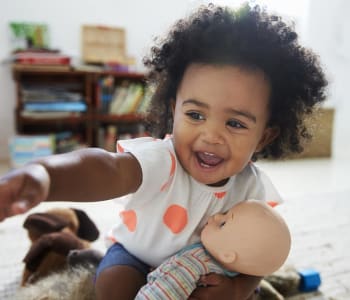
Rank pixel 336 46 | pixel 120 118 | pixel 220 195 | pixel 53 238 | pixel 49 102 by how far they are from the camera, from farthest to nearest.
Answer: pixel 336 46 → pixel 120 118 → pixel 49 102 → pixel 53 238 → pixel 220 195

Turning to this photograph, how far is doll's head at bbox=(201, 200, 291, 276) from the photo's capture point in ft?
2.20

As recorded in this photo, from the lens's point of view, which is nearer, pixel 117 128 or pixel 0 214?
pixel 0 214

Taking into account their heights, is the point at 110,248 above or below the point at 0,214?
below

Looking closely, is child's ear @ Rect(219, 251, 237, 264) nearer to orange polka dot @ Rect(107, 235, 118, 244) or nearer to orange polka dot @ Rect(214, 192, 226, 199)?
orange polka dot @ Rect(214, 192, 226, 199)

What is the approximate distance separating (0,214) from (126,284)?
1.28 ft

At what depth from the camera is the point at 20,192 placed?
1.22 ft

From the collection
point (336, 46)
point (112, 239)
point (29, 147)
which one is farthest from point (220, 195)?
point (336, 46)

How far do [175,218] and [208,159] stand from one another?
13 centimetres

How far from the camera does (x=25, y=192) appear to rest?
0.37 metres

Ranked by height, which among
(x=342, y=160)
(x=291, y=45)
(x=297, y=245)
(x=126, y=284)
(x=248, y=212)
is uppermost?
(x=291, y=45)

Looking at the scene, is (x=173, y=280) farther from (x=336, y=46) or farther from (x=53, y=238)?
(x=336, y=46)

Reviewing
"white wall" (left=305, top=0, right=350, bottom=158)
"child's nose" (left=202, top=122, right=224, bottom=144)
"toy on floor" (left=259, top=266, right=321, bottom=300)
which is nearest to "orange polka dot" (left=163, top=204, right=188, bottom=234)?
"child's nose" (left=202, top=122, right=224, bottom=144)

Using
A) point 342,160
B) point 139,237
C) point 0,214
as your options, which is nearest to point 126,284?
point 139,237

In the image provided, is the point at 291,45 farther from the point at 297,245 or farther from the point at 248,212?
the point at 297,245
